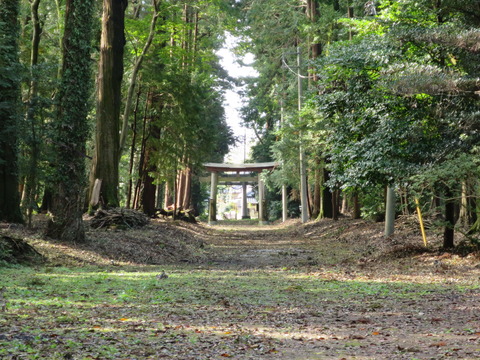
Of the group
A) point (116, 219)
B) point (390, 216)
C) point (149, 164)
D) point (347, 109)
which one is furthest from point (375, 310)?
point (149, 164)

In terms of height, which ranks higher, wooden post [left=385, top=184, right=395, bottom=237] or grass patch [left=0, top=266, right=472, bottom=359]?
wooden post [left=385, top=184, right=395, bottom=237]

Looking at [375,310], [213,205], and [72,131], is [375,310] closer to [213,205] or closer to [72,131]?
[72,131]

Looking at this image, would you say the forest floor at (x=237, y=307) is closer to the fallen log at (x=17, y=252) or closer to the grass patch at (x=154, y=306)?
the grass patch at (x=154, y=306)

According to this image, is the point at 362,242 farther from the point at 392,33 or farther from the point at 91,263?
the point at 91,263

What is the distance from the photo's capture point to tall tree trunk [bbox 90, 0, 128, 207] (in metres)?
16.3

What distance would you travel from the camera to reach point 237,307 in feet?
22.0

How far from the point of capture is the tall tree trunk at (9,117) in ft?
41.8

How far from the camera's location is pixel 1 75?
40.3 feet

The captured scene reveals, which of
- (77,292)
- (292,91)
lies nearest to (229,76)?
(292,91)

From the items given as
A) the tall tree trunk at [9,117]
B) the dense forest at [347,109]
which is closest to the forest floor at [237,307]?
the tall tree trunk at [9,117]

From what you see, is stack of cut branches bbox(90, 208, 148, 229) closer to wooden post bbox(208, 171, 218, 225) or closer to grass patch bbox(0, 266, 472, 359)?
grass patch bbox(0, 266, 472, 359)

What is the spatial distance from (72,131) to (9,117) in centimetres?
201

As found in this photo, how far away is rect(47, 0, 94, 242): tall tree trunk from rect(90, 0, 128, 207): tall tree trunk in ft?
13.4

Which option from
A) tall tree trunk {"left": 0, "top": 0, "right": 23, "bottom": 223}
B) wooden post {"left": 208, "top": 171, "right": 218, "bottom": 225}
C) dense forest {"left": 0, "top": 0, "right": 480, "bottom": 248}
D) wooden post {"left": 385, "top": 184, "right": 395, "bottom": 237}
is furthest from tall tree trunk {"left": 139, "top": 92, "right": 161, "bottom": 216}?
wooden post {"left": 208, "top": 171, "right": 218, "bottom": 225}
